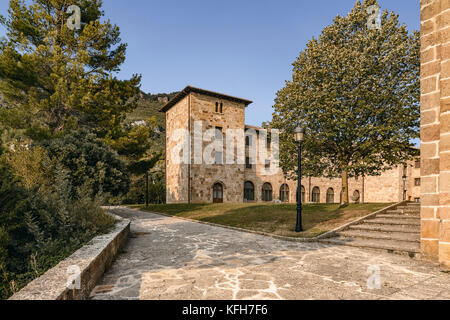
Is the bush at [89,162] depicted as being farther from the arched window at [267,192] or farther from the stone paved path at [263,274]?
the arched window at [267,192]

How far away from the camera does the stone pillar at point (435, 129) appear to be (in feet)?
17.2

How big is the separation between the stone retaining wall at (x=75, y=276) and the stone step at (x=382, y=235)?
741cm

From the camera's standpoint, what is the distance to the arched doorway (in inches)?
1006

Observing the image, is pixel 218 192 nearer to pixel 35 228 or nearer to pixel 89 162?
pixel 89 162

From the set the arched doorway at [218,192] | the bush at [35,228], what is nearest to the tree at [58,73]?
the bush at [35,228]

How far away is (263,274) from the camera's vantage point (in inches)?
179

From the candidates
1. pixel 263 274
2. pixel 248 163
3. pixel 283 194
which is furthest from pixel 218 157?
pixel 263 274

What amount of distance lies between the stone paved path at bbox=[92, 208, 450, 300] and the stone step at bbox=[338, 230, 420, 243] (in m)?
1.31

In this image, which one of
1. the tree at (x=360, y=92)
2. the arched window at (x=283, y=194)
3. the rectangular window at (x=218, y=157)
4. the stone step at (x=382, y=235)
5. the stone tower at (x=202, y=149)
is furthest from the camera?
the arched window at (x=283, y=194)

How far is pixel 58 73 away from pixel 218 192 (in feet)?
→ 55.2

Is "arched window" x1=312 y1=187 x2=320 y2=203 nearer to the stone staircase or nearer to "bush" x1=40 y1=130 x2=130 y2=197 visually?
the stone staircase

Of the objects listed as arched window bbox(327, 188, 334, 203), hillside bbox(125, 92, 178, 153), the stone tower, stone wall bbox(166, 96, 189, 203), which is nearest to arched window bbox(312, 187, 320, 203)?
arched window bbox(327, 188, 334, 203)
